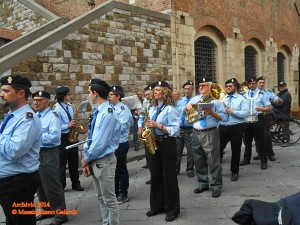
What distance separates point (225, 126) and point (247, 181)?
1.20 metres

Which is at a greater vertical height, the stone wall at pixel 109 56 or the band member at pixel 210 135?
the stone wall at pixel 109 56

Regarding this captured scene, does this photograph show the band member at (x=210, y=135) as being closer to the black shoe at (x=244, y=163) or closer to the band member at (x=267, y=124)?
the black shoe at (x=244, y=163)

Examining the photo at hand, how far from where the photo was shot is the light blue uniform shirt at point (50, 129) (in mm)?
4410

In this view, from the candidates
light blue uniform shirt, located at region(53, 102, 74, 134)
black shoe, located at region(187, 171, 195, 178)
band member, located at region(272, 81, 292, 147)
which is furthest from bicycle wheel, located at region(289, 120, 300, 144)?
light blue uniform shirt, located at region(53, 102, 74, 134)

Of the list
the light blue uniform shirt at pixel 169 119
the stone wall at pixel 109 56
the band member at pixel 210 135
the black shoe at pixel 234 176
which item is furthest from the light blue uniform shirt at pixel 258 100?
the stone wall at pixel 109 56

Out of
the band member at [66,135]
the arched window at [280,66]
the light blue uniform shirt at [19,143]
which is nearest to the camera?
the light blue uniform shirt at [19,143]

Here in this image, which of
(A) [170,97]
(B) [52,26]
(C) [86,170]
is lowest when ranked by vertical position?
(C) [86,170]

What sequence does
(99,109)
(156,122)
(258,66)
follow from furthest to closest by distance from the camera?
(258,66) → (156,122) → (99,109)

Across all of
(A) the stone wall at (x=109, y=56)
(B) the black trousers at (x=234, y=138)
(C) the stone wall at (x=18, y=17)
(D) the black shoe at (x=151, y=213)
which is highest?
(C) the stone wall at (x=18, y=17)

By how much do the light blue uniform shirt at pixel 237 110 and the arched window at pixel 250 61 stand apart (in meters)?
10.7

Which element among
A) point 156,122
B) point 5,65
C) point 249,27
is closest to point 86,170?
point 156,122

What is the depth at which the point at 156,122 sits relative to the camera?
14.6 ft

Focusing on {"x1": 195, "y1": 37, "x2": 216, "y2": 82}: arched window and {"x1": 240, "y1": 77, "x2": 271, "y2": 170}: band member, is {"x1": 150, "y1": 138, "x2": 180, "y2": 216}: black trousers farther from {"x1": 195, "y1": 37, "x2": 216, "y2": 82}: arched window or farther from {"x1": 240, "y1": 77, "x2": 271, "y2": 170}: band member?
{"x1": 195, "y1": 37, "x2": 216, "y2": 82}: arched window

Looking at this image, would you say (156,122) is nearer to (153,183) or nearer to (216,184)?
(153,183)
